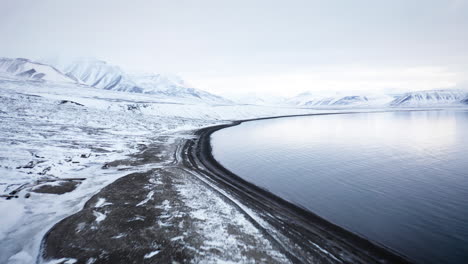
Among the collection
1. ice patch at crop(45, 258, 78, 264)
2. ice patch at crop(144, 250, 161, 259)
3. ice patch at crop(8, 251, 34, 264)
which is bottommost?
ice patch at crop(144, 250, 161, 259)

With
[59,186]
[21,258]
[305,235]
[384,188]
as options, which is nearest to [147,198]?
[21,258]

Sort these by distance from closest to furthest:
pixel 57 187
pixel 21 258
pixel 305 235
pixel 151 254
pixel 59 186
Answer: pixel 21 258 < pixel 151 254 < pixel 305 235 < pixel 57 187 < pixel 59 186

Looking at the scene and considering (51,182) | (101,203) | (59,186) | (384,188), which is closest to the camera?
(101,203)

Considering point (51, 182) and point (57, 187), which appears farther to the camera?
point (51, 182)

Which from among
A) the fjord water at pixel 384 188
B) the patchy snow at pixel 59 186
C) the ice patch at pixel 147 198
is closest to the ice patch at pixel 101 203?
the patchy snow at pixel 59 186

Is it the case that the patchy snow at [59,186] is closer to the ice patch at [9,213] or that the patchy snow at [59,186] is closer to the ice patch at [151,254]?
the ice patch at [9,213]

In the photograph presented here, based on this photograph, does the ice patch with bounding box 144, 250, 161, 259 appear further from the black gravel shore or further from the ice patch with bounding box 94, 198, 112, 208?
the ice patch with bounding box 94, 198, 112, 208

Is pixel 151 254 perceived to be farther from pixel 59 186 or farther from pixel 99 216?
pixel 59 186

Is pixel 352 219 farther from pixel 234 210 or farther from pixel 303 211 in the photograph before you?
pixel 234 210

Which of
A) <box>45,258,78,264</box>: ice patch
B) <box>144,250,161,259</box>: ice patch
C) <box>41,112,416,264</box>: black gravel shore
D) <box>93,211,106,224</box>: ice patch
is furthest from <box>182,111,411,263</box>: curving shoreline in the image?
<box>45,258,78,264</box>: ice patch

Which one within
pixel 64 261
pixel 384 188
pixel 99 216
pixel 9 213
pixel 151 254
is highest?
pixel 9 213

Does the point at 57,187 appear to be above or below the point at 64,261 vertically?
above
